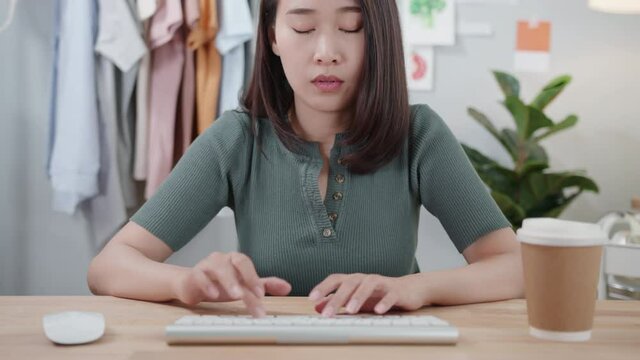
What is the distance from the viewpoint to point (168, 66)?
2510mm

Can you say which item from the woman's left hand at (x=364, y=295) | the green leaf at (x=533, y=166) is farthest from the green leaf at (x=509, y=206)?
the woman's left hand at (x=364, y=295)

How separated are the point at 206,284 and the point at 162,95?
164 cm

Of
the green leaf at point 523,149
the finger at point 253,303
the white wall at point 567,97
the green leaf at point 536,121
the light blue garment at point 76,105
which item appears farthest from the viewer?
the white wall at point 567,97

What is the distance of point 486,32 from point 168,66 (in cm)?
125

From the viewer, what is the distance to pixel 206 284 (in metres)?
0.94

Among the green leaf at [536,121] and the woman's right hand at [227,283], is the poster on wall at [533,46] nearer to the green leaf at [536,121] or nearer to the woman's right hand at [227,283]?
the green leaf at [536,121]

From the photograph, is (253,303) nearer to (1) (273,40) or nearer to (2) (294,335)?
(2) (294,335)

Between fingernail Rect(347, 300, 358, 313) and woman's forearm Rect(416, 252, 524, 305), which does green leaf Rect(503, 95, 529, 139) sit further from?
fingernail Rect(347, 300, 358, 313)

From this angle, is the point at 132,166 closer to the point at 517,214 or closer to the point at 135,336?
the point at 517,214

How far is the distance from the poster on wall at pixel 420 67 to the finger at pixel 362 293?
2085 mm

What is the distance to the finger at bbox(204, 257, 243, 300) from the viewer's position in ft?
2.92

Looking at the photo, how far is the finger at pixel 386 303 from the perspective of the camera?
0.95 m

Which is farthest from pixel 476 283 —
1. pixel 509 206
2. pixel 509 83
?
pixel 509 83

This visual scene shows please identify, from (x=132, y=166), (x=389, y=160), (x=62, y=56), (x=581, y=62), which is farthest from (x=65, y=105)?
(x=581, y=62)
